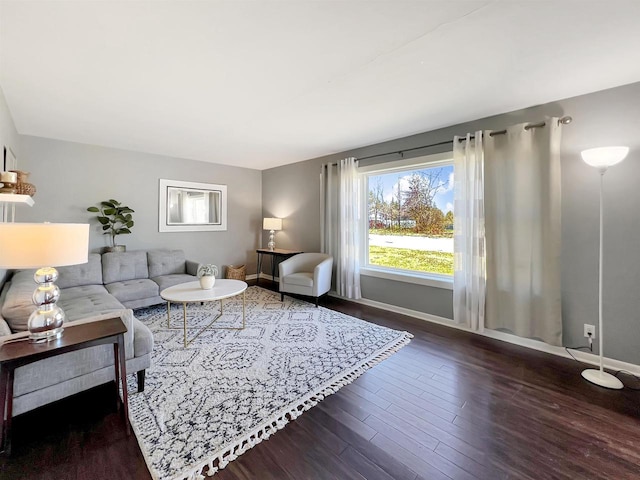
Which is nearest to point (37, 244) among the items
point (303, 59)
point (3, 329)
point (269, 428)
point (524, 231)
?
point (3, 329)

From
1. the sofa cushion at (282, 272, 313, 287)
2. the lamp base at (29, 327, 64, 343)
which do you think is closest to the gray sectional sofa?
the lamp base at (29, 327, 64, 343)

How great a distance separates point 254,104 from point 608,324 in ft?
12.2

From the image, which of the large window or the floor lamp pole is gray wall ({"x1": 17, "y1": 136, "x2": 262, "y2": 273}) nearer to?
the large window

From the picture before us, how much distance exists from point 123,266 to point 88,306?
125cm

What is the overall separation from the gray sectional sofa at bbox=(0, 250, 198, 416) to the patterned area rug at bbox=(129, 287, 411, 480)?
12.5 inches

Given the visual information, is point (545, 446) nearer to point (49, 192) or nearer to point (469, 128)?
point (469, 128)

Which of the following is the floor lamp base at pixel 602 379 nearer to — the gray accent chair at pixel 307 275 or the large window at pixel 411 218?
the large window at pixel 411 218

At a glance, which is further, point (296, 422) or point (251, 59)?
point (251, 59)

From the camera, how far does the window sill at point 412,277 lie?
3.31 m

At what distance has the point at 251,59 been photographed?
6.15ft

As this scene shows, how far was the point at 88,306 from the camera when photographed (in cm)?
268

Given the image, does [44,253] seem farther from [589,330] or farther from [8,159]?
[589,330]

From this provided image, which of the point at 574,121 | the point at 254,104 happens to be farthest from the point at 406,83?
the point at 574,121

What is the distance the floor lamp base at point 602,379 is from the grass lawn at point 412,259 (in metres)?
1.45
